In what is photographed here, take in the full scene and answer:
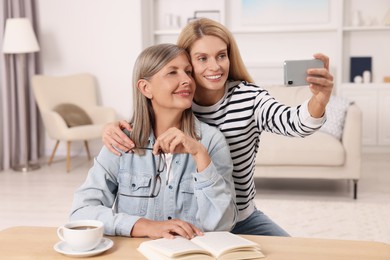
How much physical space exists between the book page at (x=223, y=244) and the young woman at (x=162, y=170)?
0.14 m

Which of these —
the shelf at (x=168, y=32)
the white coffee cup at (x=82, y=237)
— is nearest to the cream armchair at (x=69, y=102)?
the shelf at (x=168, y=32)

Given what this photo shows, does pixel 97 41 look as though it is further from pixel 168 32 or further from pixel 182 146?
pixel 182 146

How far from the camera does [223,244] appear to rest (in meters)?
1.37

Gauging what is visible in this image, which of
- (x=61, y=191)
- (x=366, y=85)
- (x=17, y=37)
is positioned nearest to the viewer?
(x=61, y=191)

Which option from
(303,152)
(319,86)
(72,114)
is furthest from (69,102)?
(319,86)

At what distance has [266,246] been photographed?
1428 mm

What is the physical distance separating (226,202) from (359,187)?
3173mm

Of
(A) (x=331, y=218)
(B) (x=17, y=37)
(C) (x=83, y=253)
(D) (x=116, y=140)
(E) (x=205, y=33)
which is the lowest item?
(A) (x=331, y=218)

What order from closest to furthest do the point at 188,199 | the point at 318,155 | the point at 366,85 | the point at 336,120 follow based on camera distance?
1. the point at 188,199
2. the point at 318,155
3. the point at 336,120
4. the point at 366,85

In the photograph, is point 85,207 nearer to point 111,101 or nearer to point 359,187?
point 359,187

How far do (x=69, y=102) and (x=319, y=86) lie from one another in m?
4.57

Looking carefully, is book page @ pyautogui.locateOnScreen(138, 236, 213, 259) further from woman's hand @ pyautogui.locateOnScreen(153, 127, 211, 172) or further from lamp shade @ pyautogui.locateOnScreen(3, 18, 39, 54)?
lamp shade @ pyautogui.locateOnScreen(3, 18, 39, 54)

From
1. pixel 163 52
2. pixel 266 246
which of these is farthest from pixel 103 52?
pixel 266 246

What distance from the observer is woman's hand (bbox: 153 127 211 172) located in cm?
151
